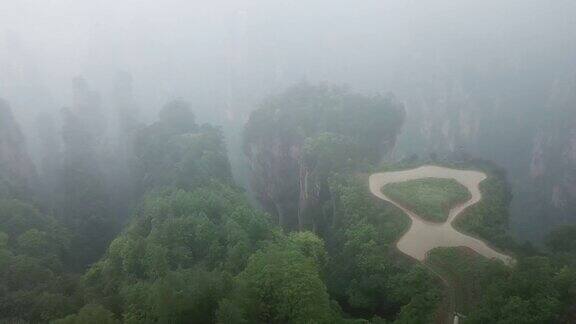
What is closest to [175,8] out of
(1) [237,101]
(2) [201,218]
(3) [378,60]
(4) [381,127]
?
(1) [237,101]

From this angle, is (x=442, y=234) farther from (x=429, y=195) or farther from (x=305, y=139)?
(x=305, y=139)

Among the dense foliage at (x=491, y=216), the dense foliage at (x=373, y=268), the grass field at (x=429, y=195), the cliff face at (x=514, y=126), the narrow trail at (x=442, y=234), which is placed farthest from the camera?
the cliff face at (x=514, y=126)

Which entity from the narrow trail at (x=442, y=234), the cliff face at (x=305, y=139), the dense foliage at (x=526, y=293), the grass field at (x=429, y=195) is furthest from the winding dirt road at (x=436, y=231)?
the cliff face at (x=305, y=139)

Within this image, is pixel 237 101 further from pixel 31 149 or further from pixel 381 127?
pixel 381 127

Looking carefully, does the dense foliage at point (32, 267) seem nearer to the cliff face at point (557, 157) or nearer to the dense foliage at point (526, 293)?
the dense foliage at point (526, 293)

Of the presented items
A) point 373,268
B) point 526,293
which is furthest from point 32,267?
point 526,293

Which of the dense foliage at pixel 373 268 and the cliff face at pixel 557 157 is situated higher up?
the dense foliage at pixel 373 268

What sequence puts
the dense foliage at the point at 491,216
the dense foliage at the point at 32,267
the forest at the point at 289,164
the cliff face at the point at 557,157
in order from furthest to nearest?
the cliff face at the point at 557,157 < the dense foliage at the point at 491,216 < the forest at the point at 289,164 < the dense foliage at the point at 32,267
